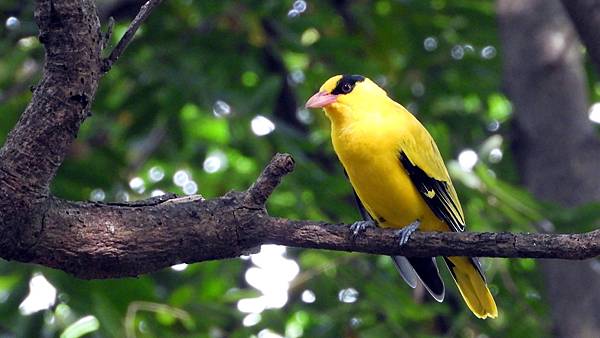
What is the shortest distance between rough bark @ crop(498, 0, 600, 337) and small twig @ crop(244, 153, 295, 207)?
329 cm

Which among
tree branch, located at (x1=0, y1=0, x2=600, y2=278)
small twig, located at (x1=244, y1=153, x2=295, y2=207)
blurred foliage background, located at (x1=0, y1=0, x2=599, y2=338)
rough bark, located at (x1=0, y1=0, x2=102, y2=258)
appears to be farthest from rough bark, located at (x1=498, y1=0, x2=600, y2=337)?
rough bark, located at (x1=0, y1=0, x2=102, y2=258)

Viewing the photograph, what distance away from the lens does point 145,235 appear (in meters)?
A: 3.40

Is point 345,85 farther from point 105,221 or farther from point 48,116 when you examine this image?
point 48,116

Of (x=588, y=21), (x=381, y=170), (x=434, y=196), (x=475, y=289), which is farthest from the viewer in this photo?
(x=588, y=21)

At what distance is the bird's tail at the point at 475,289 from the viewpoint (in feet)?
16.6

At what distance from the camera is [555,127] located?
6.54 meters

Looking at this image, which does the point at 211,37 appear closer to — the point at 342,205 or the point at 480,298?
the point at 342,205

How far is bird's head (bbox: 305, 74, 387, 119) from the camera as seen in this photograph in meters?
5.08

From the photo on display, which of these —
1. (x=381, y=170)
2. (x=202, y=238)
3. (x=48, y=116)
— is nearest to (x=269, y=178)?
(x=202, y=238)

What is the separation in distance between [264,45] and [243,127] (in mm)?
953

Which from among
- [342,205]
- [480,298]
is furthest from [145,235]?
[342,205]

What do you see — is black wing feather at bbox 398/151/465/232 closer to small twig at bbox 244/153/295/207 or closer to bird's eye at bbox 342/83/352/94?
bird's eye at bbox 342/83/352/94

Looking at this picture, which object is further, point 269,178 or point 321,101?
point 321,101

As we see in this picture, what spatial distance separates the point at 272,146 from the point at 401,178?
1368 millimetres
